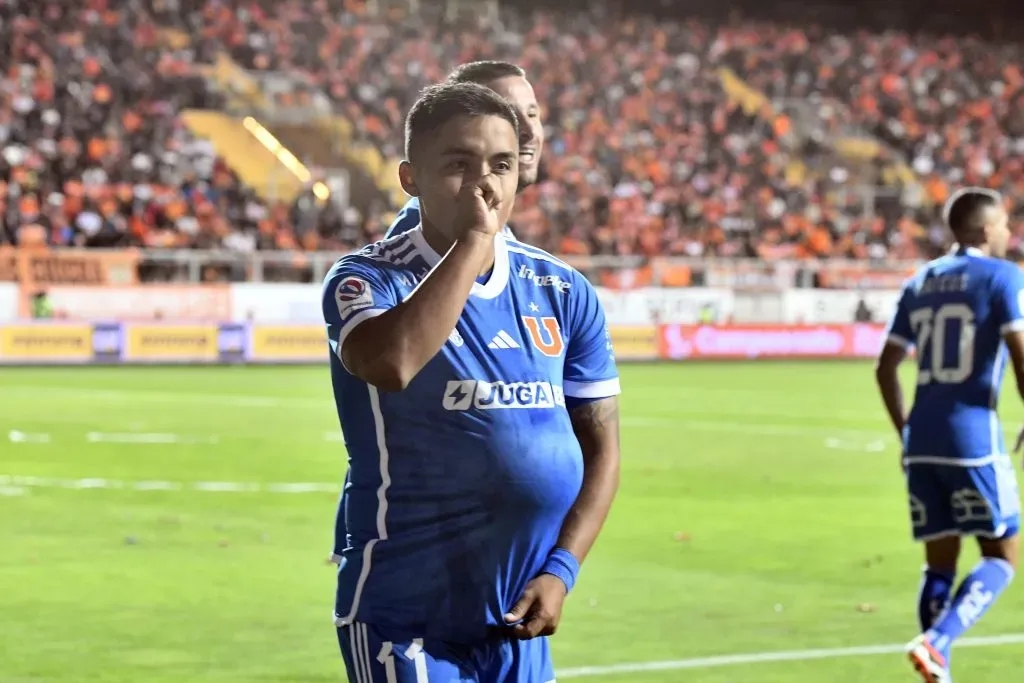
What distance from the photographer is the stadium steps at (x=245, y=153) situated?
39906 mm

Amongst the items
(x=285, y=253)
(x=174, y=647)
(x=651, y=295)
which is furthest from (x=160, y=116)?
(x=174, y=647)

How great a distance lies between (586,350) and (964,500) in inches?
162

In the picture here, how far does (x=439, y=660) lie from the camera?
3.57 m

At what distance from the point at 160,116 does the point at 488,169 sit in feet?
115

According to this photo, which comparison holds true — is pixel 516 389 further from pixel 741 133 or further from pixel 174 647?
pixel 741 133

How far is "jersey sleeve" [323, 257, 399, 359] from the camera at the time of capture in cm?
349

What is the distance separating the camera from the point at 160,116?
37.4 m

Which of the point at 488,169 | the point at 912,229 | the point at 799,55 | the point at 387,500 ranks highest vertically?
the point at 488,169

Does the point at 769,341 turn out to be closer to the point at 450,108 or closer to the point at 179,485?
the point at 179,485

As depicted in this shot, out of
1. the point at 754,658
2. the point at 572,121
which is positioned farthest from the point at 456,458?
the point at 572,121

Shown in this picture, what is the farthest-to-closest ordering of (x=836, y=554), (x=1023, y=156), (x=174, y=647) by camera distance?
(x=1023, y=156) → (x=836, y=554) → (x=174, y=647)

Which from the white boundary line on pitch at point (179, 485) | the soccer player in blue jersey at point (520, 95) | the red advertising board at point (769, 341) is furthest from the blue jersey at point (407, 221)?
the red advertising board at point (769, 341)

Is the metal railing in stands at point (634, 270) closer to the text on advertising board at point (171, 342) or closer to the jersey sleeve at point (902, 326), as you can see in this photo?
the text on advertising board at point (171, 342)

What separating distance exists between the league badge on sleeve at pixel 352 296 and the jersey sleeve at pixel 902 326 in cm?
469
